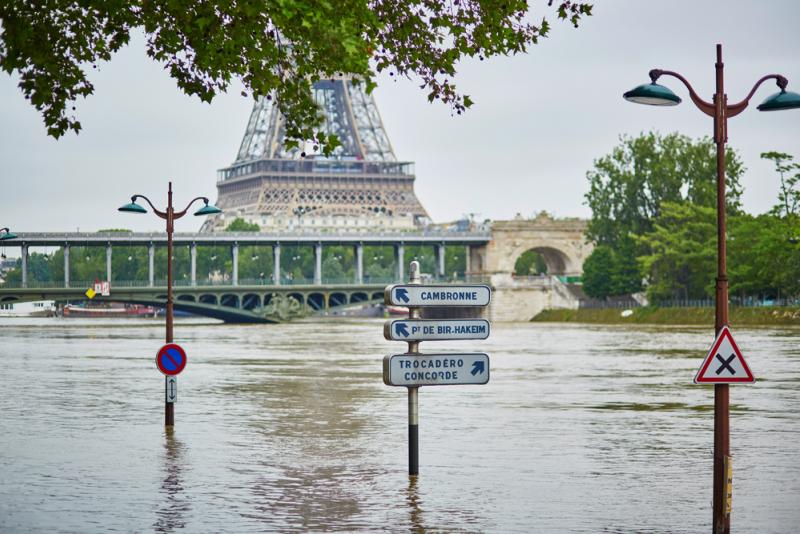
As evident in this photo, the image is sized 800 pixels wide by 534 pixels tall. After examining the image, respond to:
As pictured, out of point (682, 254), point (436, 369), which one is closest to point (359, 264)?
point (682, 254)

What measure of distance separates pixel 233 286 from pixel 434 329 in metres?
111

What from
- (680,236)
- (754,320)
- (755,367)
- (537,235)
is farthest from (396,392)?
(537,235)

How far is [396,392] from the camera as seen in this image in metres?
36.1

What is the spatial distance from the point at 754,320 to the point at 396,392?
63.8 m

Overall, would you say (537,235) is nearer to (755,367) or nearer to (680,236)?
(680,236)

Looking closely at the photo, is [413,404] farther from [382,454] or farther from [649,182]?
[649,182]

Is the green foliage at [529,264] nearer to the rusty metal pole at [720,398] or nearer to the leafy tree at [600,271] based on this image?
the leafy tree at [600,271]

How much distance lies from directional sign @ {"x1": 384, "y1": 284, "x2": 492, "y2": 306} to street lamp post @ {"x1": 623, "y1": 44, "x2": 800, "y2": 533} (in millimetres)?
3162

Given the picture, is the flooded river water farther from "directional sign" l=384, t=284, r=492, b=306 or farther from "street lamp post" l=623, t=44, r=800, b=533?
"directional sign" l=384, t=284, r=492, b=306

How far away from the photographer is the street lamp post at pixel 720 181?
14.5m

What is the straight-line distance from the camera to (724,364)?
14.4m

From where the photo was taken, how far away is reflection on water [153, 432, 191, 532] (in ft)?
50.7

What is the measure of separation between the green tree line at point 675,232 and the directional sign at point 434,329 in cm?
7948

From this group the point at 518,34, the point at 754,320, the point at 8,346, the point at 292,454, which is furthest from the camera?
the point at 754,320
